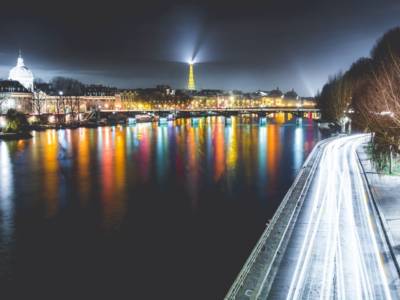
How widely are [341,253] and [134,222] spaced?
6868 mm

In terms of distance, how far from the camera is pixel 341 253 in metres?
8.88

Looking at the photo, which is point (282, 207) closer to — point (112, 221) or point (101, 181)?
point (112, 221)

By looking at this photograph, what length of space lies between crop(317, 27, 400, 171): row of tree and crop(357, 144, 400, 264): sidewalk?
109cm

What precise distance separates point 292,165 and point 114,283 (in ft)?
53.5

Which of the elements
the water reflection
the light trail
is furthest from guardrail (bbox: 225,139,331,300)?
the water reflection

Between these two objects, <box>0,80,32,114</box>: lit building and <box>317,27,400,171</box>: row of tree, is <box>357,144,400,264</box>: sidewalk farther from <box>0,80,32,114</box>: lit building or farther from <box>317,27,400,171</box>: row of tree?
<box>0,80,32,114</box>: lit building

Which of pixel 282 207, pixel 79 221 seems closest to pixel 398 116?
pixel 282 207

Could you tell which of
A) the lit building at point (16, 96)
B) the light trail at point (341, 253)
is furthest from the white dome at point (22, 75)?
the light trail at point (341, 253)

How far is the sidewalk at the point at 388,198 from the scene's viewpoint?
945cm

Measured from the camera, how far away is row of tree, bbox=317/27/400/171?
15438 mm

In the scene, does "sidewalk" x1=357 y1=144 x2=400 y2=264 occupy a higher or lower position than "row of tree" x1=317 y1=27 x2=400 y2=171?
lower

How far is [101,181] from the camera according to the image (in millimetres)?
20219

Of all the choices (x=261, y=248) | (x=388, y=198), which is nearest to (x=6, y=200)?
(x=261, y=248)

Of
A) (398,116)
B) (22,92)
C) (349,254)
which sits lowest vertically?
(349,254)
